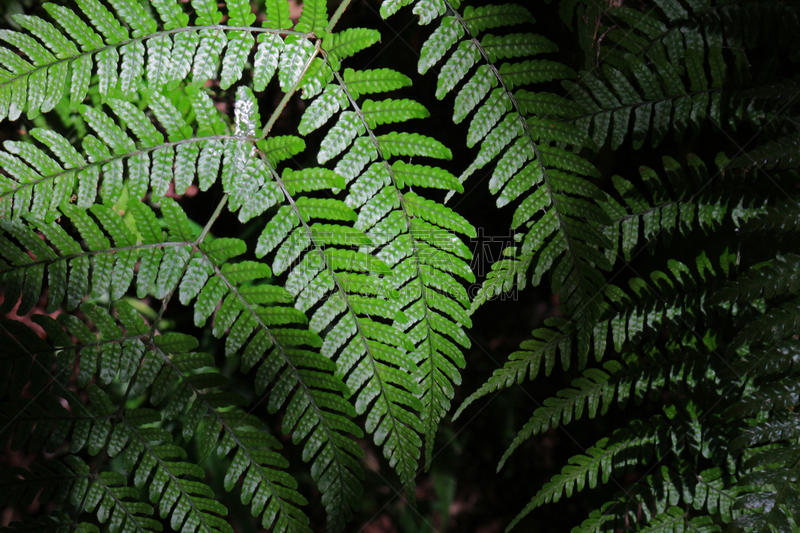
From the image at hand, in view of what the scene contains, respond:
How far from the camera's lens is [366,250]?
3.91 feet

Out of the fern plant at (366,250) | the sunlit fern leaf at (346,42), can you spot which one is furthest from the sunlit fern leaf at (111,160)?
the sunlit fern leaf at (346,42)

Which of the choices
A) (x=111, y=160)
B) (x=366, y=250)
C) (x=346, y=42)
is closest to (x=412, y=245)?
(x=366, y=250)

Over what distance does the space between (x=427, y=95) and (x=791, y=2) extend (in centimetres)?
125

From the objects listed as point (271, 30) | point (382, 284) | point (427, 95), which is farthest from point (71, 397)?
point (427, 95)

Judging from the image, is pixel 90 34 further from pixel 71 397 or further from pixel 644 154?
pixel 644 154

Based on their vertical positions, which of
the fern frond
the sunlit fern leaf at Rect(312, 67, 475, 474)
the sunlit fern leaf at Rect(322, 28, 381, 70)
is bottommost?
the sunlit fern leaf at Rect(312, 67, 475, 474)

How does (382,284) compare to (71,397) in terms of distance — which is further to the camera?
(71,397)

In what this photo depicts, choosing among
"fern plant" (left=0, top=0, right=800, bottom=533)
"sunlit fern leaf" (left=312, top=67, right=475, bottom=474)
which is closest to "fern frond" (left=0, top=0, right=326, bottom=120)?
"fern plant" (left=0, top=0, right=800, bottom=533)

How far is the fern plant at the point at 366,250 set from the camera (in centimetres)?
114

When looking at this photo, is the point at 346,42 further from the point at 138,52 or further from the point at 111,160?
the point at 111,160

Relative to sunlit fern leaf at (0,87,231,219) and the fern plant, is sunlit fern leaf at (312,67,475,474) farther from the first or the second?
sunlit fern leaf at (0,87,231,219)

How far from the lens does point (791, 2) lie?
4.02 feet

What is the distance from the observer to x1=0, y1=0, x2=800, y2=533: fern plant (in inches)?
44.7

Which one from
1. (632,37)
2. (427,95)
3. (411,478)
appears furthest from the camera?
(427,95)
